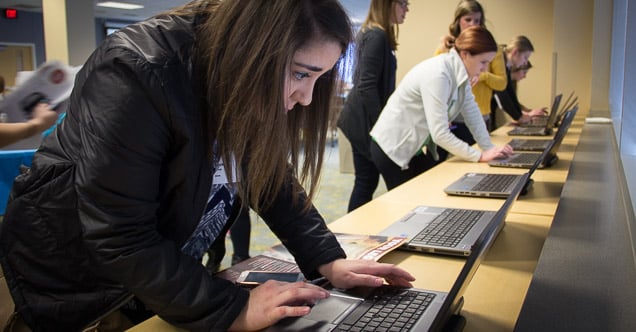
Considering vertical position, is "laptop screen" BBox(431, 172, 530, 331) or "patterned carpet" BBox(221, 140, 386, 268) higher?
"laptop screen" BBox(431, 172, 530, 331)

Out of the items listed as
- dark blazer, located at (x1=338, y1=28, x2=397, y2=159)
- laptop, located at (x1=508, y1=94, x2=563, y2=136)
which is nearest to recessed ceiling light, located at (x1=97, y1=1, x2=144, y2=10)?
laptop, located at (x1=508, y1=94, x2=563, y2=136)

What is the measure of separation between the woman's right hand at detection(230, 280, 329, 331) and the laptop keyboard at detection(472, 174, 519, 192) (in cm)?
104

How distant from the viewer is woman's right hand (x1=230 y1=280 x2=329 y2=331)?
2.45 ft

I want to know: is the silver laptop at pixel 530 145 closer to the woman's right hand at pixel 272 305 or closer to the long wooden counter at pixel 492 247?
the long wooden counter at pixel 492 247

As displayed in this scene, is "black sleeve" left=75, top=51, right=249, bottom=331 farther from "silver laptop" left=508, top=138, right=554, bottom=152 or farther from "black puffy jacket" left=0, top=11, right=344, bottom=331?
"silver laptop" left=508, top=138, right=554, bottom=152

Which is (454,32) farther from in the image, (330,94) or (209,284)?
(209,284)

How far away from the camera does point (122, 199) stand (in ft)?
2.23

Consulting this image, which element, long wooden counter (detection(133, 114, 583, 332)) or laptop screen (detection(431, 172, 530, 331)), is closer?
laptop screen (detection(431, 172, 530, 331))

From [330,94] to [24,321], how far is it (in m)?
0.60

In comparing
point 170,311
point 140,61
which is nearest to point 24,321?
Answer: point 170,311

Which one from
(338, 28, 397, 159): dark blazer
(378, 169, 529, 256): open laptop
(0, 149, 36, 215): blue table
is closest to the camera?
(378, 169, 529, 256): open laptop

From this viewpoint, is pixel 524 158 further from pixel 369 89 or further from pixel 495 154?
pixel 369 89

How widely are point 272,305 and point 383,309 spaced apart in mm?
172

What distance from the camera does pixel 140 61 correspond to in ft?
2.30
